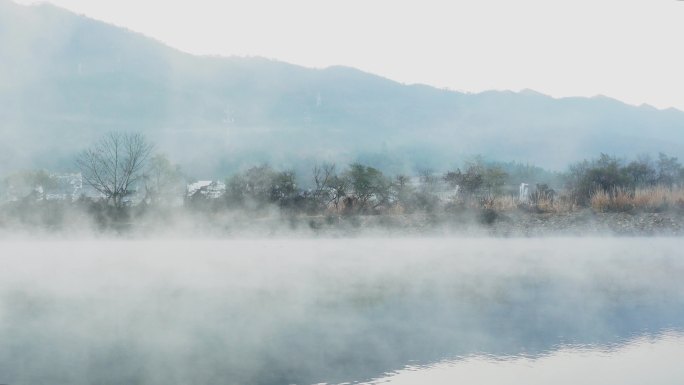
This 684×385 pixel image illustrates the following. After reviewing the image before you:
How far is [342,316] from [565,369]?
212cm

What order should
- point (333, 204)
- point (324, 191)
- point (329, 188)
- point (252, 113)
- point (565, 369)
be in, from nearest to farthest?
point (565, 369) → point (333, 204) → point (324, 191) → point (329, 188) → point (252, 113)

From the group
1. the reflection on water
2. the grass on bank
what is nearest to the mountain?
the grass on bank

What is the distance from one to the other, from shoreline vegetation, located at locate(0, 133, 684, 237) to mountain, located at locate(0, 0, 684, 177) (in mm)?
18744

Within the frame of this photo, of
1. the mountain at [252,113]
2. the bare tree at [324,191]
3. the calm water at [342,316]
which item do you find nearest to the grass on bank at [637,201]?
the calm water at [342,316]

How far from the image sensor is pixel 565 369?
4766 mm

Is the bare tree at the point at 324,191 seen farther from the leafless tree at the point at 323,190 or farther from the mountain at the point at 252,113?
the mountain at the point at 252,113

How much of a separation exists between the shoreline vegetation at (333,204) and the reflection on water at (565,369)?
23.3ft

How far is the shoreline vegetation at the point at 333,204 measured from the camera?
1255cm

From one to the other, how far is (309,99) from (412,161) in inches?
1076

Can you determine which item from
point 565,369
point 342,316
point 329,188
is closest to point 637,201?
point 329,188

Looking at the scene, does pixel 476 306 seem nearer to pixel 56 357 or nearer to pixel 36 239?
pixel 56 357

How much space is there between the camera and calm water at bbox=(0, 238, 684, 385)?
15.5 feet

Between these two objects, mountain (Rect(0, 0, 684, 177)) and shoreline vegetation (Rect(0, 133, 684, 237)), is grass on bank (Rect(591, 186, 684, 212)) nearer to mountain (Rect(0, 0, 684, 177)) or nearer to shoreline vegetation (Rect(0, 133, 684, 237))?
shoreline vegetation (Rect(0, 133, 684, 237))

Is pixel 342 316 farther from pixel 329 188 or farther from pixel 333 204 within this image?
pixel 329 188
